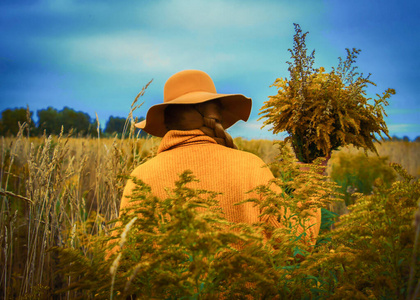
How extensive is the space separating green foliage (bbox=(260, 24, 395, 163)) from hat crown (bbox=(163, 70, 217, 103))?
651 millimetres

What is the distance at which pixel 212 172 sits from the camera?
162 centimetres

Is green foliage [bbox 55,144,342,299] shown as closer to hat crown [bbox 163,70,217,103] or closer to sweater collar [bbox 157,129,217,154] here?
sweater collar [bbox 157,129,217,154]

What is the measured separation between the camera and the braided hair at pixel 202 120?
6.10 ft

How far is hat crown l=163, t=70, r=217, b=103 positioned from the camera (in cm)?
212

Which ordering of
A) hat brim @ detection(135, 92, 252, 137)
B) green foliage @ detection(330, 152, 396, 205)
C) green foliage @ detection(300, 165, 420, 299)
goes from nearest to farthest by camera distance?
1. green foliage @ detection(300, 165, 420, 299)
2. hat brim @ detection(135, 92, 252, 137)
3. green foliage @ detection(330, 152, 396, 205)

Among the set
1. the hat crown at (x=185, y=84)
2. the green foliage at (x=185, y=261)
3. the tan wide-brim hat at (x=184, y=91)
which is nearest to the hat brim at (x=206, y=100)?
the tan wide-brim hat at (x=184, y=91)

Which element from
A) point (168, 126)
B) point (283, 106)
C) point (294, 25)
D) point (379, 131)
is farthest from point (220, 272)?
point (379, 131)

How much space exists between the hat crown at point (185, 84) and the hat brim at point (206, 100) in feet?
0.37

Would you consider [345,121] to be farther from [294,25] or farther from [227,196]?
[227,196]

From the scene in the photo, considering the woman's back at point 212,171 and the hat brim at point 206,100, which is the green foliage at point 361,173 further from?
the woman's back at point 212,171

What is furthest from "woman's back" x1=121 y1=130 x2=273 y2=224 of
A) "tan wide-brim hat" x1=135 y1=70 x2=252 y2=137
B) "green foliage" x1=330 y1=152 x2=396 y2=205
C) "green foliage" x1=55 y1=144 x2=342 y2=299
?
"green foliage" x1=330 y1=152 x2=396 y2=205

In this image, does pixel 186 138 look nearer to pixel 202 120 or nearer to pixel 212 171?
pixel 202 120

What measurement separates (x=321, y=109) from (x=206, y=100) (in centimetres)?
98

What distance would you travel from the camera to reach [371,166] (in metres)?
6.03
